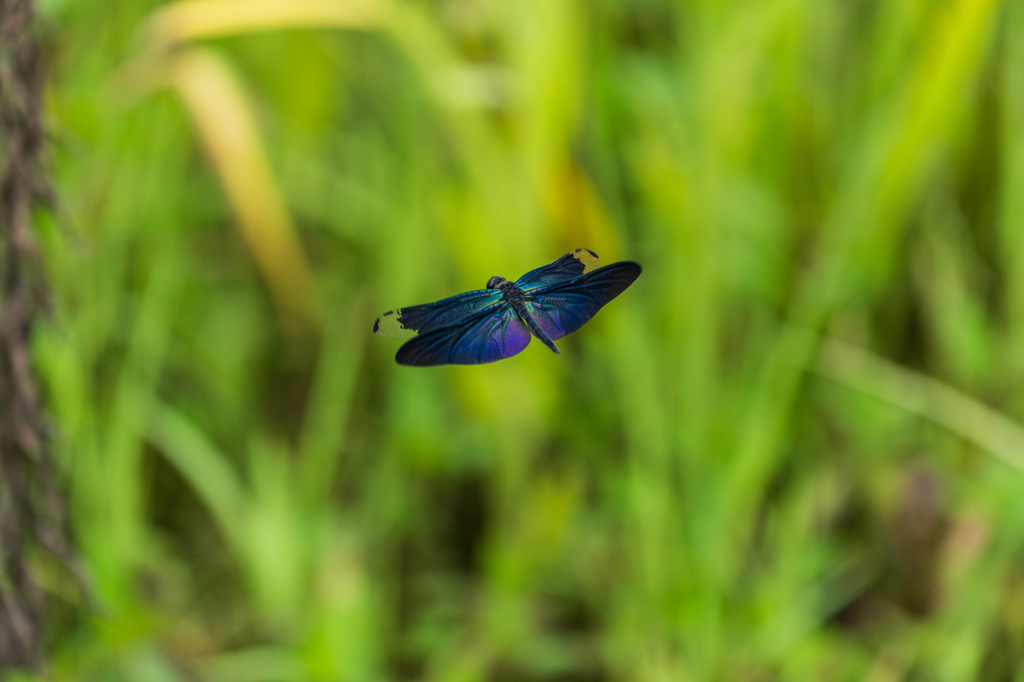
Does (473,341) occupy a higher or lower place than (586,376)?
lower

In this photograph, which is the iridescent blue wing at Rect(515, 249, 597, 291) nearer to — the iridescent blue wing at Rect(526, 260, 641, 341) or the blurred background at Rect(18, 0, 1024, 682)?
the iridescent blue wing at Rect(526, 260, 641, 341)

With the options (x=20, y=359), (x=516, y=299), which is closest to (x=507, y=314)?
(x=516, y=299)

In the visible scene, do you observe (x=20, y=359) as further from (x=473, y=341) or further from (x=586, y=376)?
(x=586, y=376)

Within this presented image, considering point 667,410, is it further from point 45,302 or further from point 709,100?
point 45,302

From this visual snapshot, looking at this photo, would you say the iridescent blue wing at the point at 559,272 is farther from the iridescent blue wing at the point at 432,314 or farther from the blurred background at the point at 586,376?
the blurred background at the point at 586,376

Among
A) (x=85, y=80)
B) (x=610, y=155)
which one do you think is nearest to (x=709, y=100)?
(x=610, y=155)

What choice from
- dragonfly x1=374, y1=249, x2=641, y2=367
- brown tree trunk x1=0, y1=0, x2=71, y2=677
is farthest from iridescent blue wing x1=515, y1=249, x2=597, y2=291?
brown tree trunk x1=0, y1=0, x2=71, y2=677
